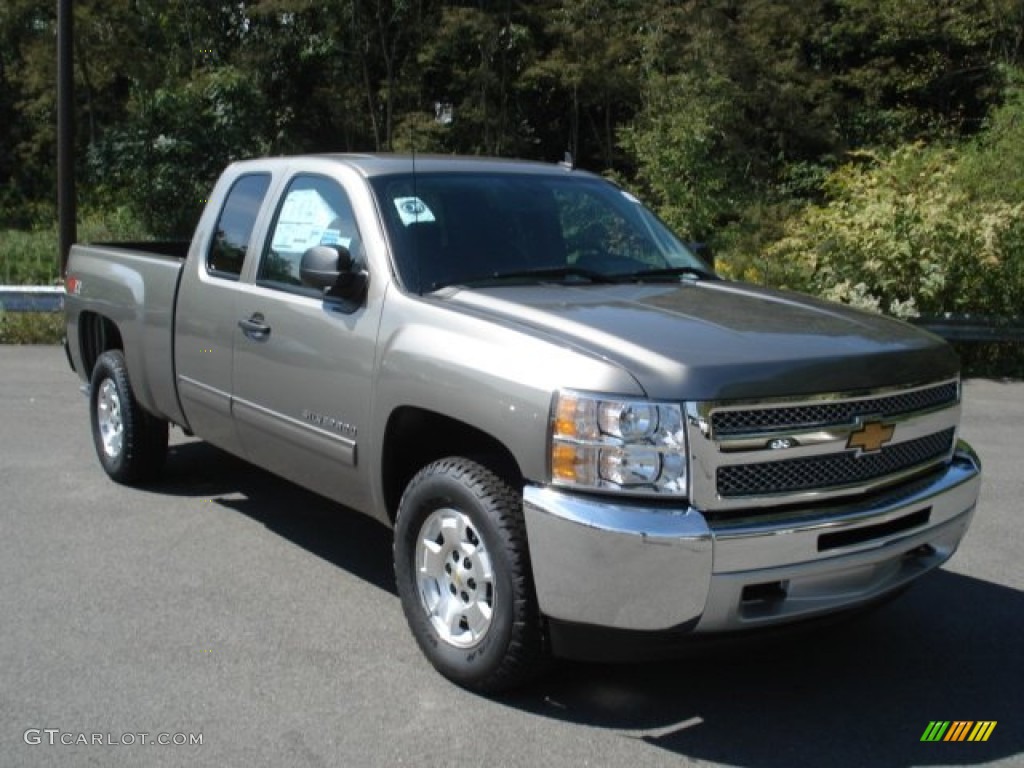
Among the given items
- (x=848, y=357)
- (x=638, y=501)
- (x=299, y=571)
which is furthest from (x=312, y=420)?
(x=848, y=357)

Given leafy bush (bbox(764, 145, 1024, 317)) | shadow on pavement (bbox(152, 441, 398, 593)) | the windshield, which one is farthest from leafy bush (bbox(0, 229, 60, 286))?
the windshield

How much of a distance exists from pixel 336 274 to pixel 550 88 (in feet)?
69.8

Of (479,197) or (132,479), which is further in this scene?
(132,479)

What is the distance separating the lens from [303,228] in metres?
5.07

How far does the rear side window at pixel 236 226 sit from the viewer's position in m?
5.41

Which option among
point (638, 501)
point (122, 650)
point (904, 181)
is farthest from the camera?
point (904, 181)

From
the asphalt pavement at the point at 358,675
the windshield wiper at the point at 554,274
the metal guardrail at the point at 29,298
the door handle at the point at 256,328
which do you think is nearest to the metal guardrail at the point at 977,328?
the asphalt pavement at the point at 358,675

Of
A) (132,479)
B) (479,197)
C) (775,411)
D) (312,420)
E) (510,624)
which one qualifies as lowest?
(132,479)

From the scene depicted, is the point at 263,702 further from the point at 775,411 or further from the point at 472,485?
the point at 775,411

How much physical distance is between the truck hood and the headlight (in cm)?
8

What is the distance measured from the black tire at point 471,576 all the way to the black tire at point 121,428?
2864mm

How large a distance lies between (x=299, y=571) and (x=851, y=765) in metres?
2.75

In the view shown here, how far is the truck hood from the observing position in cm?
346

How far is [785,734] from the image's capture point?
12.2 feet
